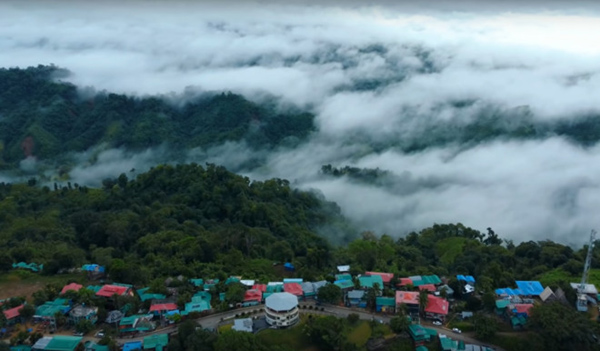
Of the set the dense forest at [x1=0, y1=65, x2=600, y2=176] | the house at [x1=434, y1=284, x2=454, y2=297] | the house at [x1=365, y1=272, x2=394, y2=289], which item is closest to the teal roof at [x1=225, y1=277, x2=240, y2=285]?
the house at [x1=365, y1=272, x2=394, y2=289]

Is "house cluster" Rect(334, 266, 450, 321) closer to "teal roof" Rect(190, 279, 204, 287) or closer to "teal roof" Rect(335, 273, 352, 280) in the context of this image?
"teal roof" Rect(335, 273, 352, 280)

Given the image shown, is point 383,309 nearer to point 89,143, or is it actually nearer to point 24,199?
point 24,199

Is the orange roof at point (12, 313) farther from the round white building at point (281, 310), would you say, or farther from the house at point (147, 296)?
the round white building at point (281, 310)

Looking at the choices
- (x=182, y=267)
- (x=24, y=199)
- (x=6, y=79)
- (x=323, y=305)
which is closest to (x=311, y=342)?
(x=323, y=305)

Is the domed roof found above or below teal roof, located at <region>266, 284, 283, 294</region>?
above

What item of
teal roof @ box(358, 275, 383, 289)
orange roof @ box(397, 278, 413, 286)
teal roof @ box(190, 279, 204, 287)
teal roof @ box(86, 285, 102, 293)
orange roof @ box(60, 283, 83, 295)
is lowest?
orange roof @ box(397, 278, 413, 286)

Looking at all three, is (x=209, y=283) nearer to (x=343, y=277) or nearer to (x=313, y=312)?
(x=313, y=312)
